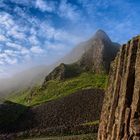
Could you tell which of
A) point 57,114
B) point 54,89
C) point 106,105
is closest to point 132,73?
point 106,105

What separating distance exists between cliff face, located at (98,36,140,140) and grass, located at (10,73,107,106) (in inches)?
5011

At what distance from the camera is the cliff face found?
26.5m

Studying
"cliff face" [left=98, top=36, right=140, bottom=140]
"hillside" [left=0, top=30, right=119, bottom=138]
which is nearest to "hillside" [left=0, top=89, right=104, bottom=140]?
"hillside" [left=0, top=30, right=119, bottom=138]

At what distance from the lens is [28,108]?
491 ft

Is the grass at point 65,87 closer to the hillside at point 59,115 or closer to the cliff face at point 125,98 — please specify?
the hillside at point 59,115

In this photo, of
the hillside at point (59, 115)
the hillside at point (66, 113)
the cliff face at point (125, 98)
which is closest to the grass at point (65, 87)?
the hillside at point (66, 113)

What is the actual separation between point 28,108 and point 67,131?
4906 centimetres

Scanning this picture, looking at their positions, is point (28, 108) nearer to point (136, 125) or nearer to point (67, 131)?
point (67, 131)

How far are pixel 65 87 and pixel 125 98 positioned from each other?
152762 millimetres

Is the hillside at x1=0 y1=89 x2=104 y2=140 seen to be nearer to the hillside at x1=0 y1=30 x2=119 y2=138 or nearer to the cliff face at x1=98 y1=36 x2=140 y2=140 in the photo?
the hillside at x1=0 y1=30 x2=119 y2=138

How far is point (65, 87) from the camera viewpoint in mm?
180500

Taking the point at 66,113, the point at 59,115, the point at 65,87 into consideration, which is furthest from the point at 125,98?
the point at 65,87

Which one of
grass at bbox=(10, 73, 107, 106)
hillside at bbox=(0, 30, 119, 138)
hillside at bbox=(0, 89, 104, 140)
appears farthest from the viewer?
grass at bbox=(10, 73, 107, 106)

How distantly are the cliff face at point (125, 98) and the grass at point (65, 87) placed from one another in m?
127
